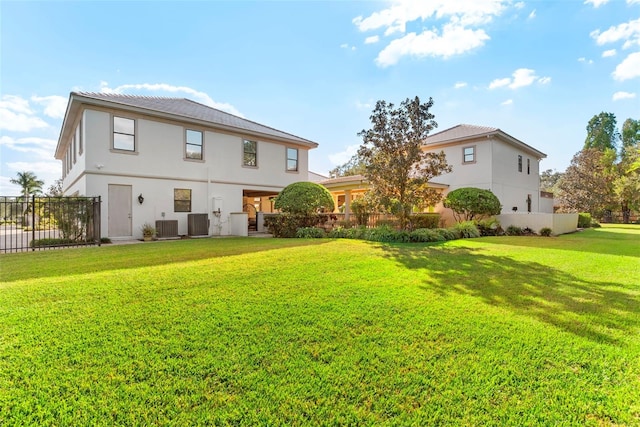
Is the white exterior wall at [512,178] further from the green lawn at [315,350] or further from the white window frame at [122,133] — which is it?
the white window frame at [122,133]

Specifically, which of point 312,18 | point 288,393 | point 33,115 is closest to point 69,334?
point 288,393

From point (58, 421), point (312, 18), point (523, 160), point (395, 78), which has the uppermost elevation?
point (312, 18)

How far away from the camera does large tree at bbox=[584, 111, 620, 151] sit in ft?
130

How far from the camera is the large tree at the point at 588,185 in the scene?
1104 inches

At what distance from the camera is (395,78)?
49.3 ft

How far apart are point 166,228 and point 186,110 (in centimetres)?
632

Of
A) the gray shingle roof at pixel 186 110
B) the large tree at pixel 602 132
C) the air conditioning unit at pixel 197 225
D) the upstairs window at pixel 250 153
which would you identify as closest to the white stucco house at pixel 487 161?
the gray shingle roof at pixel 186 110

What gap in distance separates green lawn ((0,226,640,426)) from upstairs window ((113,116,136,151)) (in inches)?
337

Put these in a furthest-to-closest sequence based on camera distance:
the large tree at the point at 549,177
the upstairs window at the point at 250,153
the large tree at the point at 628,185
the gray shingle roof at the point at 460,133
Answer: the large tree at the point at 549,177 → the large tree at the point at 628,185 → the gray shingle roof at the point at 460,133 → the upstairs window at the point at 250,153

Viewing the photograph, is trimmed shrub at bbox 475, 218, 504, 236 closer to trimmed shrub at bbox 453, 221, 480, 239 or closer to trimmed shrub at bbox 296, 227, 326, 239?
trimmed shrub at bbox 453, 221, 480, 239

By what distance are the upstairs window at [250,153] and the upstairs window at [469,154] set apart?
13052 millimetres

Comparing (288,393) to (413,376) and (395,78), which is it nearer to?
(413,376)

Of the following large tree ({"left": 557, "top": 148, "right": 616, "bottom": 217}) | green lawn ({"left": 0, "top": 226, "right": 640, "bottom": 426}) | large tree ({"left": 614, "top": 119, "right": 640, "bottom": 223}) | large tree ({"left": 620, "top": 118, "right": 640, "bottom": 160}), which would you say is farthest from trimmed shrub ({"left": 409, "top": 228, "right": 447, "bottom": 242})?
large tree ({"left": 620, "top": 118, "right": 640, "bottom": 160})

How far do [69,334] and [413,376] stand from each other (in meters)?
3.43
